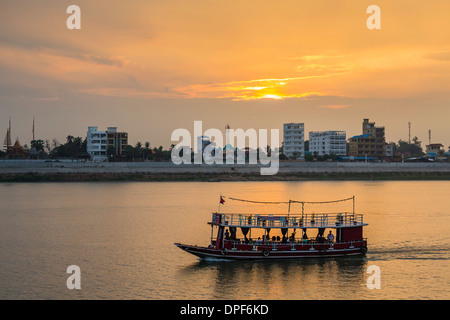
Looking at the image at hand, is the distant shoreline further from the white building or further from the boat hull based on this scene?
the boat hull

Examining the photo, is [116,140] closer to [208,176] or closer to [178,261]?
[208,176]

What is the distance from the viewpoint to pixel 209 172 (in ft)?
467

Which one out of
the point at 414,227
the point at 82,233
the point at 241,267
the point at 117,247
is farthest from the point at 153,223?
the point at 414,227

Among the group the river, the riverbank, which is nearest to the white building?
the riverbank

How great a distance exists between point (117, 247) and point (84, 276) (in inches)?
400

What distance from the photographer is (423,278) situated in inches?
1471

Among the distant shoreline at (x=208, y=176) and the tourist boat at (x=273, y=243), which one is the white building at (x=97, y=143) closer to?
the distant shoreline at (x=208, y=176)

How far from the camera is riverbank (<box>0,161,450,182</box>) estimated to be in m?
134

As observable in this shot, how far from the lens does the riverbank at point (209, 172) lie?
13438 cm

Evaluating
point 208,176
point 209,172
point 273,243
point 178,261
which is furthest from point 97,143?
point 273,243

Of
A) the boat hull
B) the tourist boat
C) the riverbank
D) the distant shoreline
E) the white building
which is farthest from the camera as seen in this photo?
the white building

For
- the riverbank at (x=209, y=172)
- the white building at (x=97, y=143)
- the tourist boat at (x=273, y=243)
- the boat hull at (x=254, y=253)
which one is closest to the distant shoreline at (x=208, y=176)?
the riverbank at (x=209, y=172)

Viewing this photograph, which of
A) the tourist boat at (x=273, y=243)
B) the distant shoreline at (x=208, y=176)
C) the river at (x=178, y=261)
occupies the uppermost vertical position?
the distant shoreline at (x=208, y=176)
